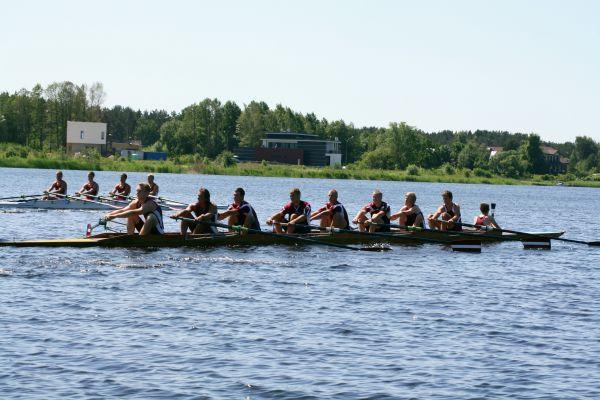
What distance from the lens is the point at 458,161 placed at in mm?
189500

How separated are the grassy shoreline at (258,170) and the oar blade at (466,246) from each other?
84.7m

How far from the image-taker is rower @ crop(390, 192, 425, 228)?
3225 centimetres

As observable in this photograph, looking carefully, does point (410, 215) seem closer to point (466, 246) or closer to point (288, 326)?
point (466, 246)

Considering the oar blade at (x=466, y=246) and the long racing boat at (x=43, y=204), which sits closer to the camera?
the oar blade at (x=466, y=246)

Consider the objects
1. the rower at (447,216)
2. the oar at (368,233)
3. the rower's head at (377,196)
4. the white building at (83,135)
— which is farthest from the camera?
the white building at (83,135)

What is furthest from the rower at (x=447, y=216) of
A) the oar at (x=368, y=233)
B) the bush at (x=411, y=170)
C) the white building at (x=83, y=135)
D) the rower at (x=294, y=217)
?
the bush at (x=411, y=170)

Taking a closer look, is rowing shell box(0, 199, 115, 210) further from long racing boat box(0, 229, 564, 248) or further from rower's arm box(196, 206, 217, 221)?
rower's arm box(196, 206, 217, 221)

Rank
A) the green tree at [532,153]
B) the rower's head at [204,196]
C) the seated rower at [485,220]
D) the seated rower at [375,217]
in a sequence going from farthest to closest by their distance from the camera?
1. the green tree at [532,153]
2. the seated rower at [485,220]
3. the seated rower at [375,217]
4. the rower's head at [204,196]

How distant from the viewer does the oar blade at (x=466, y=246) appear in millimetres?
31656

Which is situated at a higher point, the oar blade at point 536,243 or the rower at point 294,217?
the rower at point 294,217

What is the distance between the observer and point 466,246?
1251 inches

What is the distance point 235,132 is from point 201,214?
15429 cm

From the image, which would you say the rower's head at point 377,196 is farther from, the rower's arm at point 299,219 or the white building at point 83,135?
the white building at point 83,135

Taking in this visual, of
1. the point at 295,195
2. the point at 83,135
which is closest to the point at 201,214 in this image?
the point at 295,195
